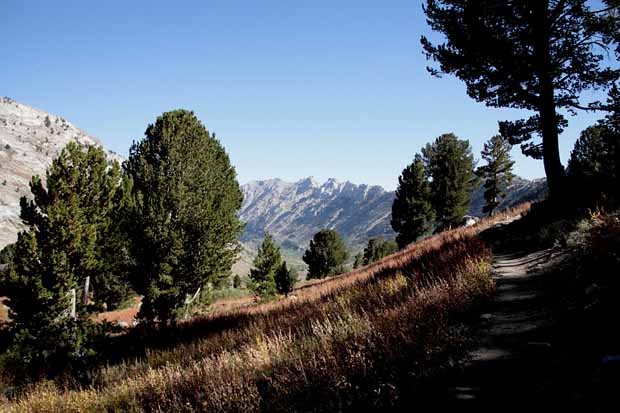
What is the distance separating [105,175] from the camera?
15523mm

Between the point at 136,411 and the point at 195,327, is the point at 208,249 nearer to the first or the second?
the point at 195,327

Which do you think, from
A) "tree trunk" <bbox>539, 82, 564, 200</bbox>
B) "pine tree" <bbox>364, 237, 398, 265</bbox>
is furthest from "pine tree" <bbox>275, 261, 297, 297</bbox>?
"tree trunk" <bbox>539, 82, 564, 200</bbox>

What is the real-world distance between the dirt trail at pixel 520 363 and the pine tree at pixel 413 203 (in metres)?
41.8

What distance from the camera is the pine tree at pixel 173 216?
1712 cm

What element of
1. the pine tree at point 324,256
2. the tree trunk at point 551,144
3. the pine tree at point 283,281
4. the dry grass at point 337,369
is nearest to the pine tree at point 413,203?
the pine tree at point 283,281

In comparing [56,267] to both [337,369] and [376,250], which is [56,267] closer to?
[337,369]

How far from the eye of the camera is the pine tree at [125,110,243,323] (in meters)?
17.1

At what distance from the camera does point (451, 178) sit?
45.7 meters

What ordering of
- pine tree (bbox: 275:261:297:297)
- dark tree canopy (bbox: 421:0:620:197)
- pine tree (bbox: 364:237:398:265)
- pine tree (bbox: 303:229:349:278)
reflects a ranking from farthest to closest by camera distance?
pine tree (bbox: 364:237:398:265), pine tree (bbox: 303:229:349:278), pine tree (bbox: 275:261:297:297), dark tree canopy (bbox: 421:0:620:197)

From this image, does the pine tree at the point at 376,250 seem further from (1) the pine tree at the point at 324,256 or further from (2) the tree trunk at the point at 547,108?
(2) the tree trunk at the point at 547,108

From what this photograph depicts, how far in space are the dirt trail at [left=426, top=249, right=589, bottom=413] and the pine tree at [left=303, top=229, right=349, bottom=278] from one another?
61.1 m

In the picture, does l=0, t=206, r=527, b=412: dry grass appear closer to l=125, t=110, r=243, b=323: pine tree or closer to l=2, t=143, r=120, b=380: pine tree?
l=2, t=143, r=120, b=380: pine tree

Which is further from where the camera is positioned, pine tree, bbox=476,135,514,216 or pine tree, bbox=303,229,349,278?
pine tree, bbox=303,229,349,278

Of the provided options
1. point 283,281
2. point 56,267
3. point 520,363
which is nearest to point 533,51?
point 520,363
